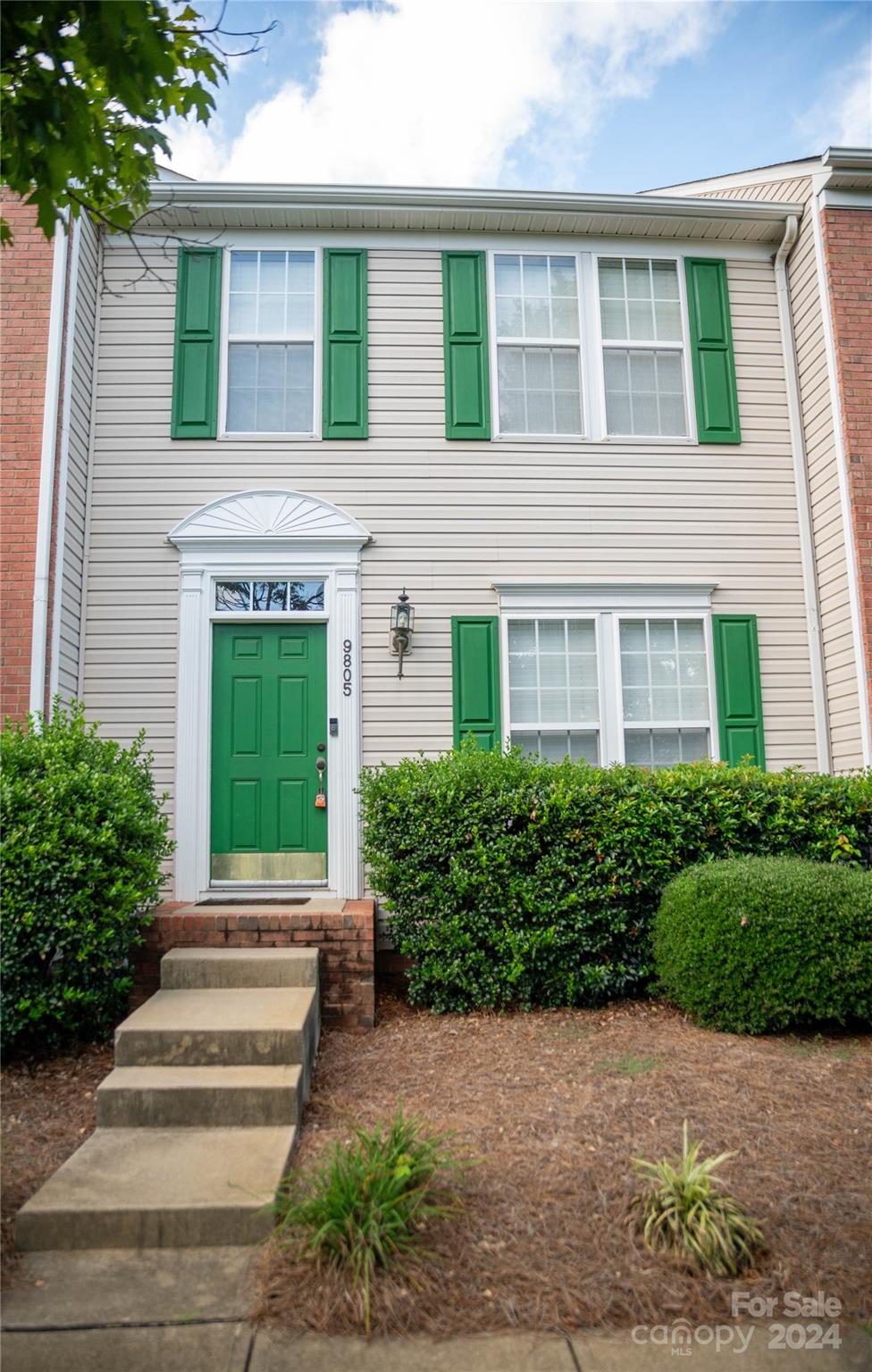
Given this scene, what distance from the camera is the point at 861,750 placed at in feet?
20.8

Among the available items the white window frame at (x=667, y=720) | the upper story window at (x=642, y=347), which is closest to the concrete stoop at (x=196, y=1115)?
the white window frame at (x=667, y=720)

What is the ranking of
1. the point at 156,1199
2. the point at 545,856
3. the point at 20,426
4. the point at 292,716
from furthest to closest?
the point at 292,716
the point at 20,426
the point at 545,856
the point at 156,1199

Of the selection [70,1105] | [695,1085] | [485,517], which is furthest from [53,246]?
[695,1085]

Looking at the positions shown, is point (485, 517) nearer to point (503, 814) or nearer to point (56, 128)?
point (503, 814)

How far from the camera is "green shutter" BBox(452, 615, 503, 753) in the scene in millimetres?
6555

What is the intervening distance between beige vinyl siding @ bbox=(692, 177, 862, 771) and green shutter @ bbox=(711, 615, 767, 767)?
579 mm

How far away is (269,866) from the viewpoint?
6.32 meters

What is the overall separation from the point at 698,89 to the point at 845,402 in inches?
96.9

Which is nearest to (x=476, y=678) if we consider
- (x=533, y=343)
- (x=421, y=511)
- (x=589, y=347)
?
(x=421, y=511)

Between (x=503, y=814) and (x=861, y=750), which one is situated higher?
(x=861, y=750)

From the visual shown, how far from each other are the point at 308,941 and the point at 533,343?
506cm

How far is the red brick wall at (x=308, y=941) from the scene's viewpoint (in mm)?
4938

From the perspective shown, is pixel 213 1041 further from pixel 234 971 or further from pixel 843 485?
pixel 843 485

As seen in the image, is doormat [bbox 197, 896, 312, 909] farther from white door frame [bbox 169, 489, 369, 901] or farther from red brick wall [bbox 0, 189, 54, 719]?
red brick wall [bbox 0, 189, 54, 719]
